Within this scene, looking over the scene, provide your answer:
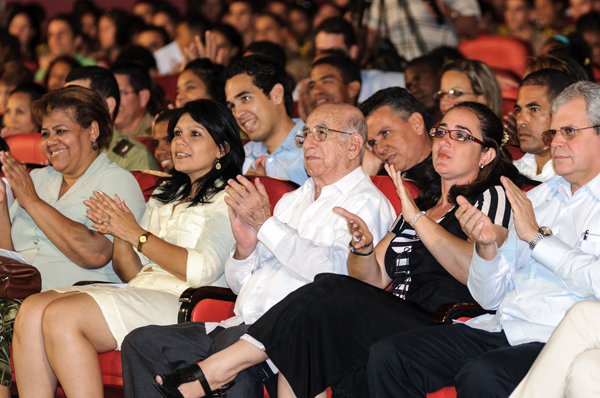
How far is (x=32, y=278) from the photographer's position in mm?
3094

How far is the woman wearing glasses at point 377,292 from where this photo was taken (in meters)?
2.46

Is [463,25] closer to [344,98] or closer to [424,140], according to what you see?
[344,98]

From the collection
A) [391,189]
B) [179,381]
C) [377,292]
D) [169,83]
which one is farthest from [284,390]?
[169,83]

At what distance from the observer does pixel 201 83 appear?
15.7ft

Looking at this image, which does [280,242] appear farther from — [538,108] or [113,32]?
[113,32]

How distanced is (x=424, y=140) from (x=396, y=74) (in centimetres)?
183

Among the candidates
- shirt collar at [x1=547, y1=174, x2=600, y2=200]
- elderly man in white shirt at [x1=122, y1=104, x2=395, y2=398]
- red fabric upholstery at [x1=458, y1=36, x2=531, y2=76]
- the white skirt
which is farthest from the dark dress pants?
red fabric upholstery at [x1=458, y1=36, x2=531, y2=76]

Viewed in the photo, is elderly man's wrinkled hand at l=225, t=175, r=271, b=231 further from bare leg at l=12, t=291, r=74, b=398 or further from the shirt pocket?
bare leg at l=12, t=291, r=74, b=398

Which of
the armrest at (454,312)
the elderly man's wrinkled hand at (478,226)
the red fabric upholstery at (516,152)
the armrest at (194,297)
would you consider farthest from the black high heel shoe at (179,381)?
the red fabric upholstery at (516,152)

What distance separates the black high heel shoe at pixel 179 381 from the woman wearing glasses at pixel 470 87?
2266 mm

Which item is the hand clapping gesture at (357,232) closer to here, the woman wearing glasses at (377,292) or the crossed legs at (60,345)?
the woman wearing glasses at (377,292)

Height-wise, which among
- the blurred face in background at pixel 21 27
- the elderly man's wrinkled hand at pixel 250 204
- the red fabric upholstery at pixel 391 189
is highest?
the blurred face in background at pixel 21 27

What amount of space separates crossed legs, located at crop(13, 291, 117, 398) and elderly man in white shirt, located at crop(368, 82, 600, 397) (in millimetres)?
1115

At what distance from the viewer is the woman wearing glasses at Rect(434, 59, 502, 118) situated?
4043 millimetres
